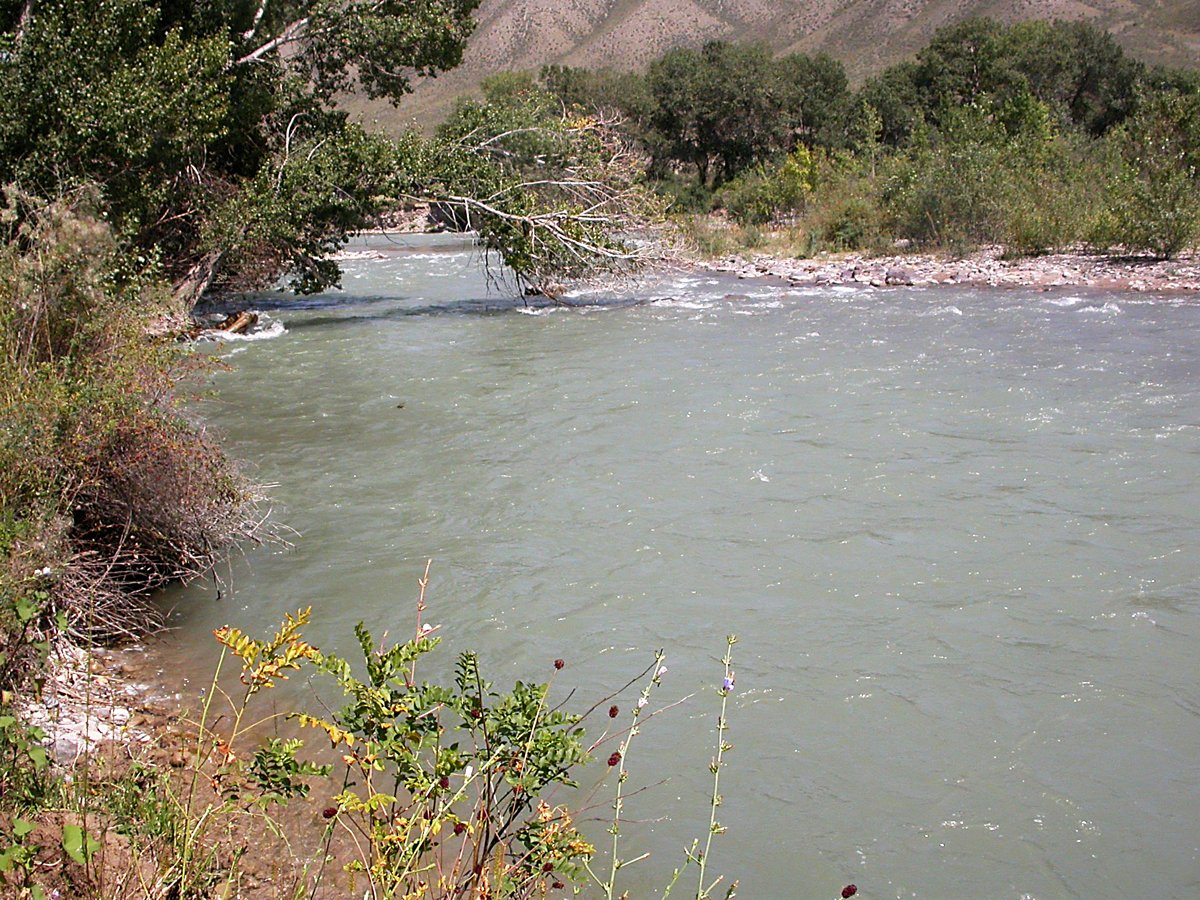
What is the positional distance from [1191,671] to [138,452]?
210 inches

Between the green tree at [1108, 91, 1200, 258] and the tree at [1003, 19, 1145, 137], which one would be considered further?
the tree at [1003, 19, 1145, 137]

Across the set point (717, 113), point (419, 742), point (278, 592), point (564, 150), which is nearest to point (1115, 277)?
point (564, 150)

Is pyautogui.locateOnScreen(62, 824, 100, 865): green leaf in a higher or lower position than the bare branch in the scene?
lower

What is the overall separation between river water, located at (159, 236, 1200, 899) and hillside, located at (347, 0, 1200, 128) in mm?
62457

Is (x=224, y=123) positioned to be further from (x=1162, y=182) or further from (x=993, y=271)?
(x=1162, y=182)

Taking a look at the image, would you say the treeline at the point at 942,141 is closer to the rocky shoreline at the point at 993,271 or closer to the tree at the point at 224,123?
the rocky shoreline at the point at 993,271

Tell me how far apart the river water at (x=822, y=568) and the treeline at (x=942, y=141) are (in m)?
6.61

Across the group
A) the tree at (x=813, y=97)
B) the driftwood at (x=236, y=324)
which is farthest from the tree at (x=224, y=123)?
the tree at (x=813, y=97)

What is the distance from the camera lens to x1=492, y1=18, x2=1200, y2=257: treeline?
65.1 ft

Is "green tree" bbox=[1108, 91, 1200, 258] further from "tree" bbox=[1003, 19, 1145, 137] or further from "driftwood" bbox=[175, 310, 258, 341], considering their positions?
"tree" bbox=[1003, 19, 1145, 137]

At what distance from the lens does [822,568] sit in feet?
23.0

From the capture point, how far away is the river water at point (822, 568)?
4492mm

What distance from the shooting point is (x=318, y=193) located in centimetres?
1688

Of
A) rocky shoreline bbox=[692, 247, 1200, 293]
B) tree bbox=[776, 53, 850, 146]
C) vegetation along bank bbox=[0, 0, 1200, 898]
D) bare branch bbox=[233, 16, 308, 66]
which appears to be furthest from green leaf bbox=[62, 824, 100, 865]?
tree bbox=[776, 53, 850, 146]
